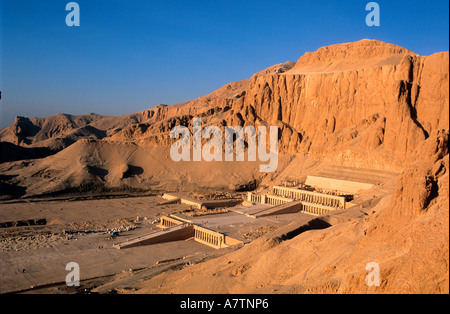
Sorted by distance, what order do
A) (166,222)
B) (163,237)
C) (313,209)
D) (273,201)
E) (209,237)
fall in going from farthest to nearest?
(273,201) < (313,209) < (166,222) < (163,237) < (209,237)

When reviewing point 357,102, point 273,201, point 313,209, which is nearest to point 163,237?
point 313,209

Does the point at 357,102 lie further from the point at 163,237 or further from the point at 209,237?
the point at 163,237

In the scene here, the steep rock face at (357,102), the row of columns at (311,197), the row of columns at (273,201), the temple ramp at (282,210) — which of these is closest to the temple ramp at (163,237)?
the temple ramp at (282,210)

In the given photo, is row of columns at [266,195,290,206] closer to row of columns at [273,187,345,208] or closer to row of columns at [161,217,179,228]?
row of columns at [273,187,345,208]

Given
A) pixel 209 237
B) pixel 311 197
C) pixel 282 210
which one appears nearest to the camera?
pixel 209 237

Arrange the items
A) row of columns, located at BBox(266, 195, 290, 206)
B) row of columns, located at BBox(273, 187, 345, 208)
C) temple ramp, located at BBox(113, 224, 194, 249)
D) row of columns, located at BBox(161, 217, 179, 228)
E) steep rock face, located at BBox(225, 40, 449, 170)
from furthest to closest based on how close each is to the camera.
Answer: row of columns, located at BBox(266, 195, 290, 206)
steep rock face, located at BBox(225, 40, 449, 170)
row of columns, located at BBox(273, 187, 345, 208)
row of columns, located at BBox(161, 217, 179, 228)
temple ramp, located at BBox(113, 224, 194, 249)

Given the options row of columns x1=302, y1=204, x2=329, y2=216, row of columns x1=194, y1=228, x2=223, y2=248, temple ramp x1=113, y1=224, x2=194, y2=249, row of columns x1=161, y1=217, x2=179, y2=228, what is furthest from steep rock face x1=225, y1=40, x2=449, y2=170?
row of columns x1=161, y1=217, x2=179, y2=228

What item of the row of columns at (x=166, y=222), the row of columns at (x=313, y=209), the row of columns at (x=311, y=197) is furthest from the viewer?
the row of columns at (x=311, y=197)

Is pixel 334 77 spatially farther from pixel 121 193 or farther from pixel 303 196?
pixel 121 193

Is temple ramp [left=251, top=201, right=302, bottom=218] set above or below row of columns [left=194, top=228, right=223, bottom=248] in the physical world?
above

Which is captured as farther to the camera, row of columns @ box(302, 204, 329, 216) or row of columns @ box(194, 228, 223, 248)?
row of columns @ box(302, 204, 329, 216)

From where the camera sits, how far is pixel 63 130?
123 m

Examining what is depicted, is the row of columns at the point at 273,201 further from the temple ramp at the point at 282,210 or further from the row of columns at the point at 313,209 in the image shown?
the row of columns at the point at 313,209
